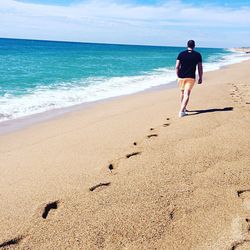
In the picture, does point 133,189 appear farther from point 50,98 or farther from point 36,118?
point 50,98

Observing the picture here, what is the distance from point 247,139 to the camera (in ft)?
17.5

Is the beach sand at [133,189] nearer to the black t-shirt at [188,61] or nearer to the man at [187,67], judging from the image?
the man at [187,67]

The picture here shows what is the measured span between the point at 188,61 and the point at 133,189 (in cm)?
481

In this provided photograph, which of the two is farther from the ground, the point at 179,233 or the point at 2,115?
the point at 179,233

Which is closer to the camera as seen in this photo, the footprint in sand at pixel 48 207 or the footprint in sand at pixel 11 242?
the footprint in sand at pixel 11 242

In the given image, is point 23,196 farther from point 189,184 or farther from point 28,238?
point 189,184

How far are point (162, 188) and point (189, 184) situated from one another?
316 mm

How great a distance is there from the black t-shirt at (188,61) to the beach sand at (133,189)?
158cm

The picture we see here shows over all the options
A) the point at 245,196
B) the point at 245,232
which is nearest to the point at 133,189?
the point at 245,196

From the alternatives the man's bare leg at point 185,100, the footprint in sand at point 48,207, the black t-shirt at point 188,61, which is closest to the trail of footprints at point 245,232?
the footprint in sand at point 48,207

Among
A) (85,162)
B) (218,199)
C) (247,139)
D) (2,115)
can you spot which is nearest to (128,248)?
(218,199)

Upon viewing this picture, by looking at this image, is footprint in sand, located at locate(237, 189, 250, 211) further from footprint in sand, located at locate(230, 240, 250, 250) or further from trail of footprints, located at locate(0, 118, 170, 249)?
trail of footprints, located at locate(0, 118, 170, 249)

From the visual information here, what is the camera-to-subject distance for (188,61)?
26.0ft

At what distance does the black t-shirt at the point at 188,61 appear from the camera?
7.89 metres
